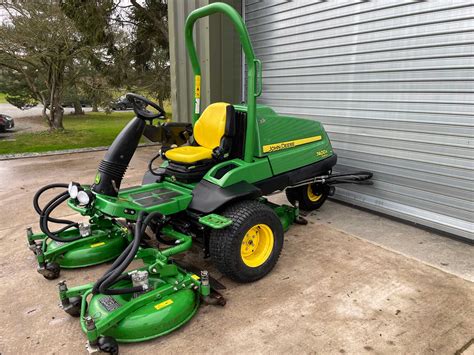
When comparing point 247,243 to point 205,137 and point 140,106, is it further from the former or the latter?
point 140,106

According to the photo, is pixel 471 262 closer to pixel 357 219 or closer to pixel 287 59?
pixel 357 219

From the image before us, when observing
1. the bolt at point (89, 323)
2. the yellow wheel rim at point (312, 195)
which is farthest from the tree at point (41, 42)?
the bolt at point (89, 323)

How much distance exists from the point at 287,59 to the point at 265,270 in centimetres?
334

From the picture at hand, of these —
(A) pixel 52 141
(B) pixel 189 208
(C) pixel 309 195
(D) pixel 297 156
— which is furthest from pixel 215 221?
(A) pixel 52 141

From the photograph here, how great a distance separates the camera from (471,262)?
10.7 ft

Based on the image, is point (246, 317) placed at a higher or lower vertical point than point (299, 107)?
lower

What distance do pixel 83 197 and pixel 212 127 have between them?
4.12 ft

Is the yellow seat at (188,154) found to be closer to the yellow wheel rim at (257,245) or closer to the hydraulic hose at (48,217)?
the yellow wheel rim at (257,245)

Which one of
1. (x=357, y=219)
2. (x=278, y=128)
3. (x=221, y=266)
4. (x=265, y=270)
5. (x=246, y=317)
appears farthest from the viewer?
(x=357, y=219)

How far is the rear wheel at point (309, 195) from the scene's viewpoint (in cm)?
438

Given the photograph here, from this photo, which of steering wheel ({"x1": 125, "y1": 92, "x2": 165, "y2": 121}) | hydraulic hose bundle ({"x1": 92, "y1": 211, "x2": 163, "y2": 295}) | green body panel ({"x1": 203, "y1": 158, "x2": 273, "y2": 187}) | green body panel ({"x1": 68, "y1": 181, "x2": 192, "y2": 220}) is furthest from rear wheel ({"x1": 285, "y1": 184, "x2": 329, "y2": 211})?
hydraulic hose bundle ({"x1": 92, "y1": 211, "x2": 163, "y2": 295})

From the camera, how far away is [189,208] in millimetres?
2992

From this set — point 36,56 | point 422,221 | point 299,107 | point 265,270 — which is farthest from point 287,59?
point 36,56

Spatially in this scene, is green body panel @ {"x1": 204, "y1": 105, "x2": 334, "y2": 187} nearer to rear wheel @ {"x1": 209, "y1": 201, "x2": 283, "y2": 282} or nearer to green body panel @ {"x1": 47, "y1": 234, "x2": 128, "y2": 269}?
rear wheel @ {"x1": 209, "y1": 201, "x2": 283, "y2": 282}
